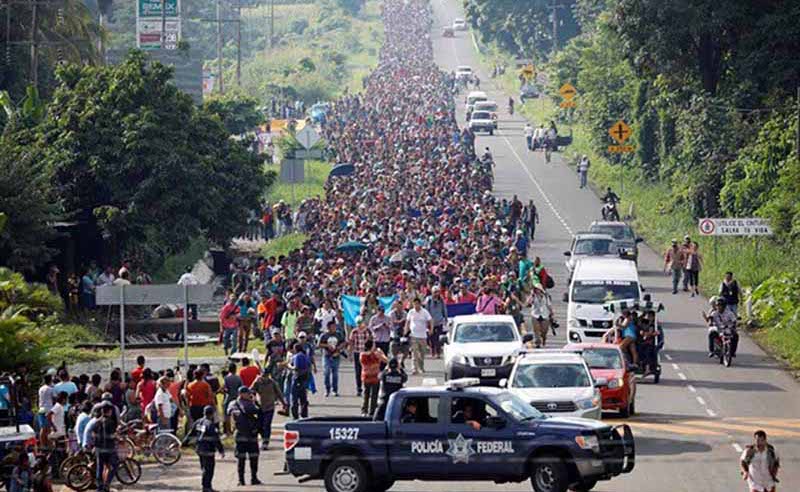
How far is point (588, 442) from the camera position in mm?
24828

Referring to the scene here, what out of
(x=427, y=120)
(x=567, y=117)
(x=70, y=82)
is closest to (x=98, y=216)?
(x=70, y=82)

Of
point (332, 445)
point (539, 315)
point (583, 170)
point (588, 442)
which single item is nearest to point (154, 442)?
point (332, 445)

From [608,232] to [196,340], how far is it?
14.5 m

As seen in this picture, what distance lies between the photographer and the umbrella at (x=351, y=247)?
50.8 m

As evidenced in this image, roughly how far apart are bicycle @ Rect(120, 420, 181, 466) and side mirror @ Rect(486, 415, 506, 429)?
6.01 m

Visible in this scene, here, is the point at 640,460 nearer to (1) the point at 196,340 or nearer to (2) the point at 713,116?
(1) the point at 196,340

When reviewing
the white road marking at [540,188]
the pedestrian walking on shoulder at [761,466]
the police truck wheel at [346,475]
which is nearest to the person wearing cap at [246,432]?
the police truck wheel at [346,475]

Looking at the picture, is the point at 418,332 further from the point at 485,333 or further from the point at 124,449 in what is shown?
the point at 124,449

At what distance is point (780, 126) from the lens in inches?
2233

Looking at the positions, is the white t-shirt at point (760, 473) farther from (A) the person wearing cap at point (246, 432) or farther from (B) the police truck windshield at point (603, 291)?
(B) the police truck windshield at point (603, 291)

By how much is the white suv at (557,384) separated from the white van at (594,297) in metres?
8.66

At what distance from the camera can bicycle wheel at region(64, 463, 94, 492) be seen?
26906mm

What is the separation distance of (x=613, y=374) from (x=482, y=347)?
4068 millimetres

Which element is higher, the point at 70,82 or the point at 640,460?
the point at 70,82
